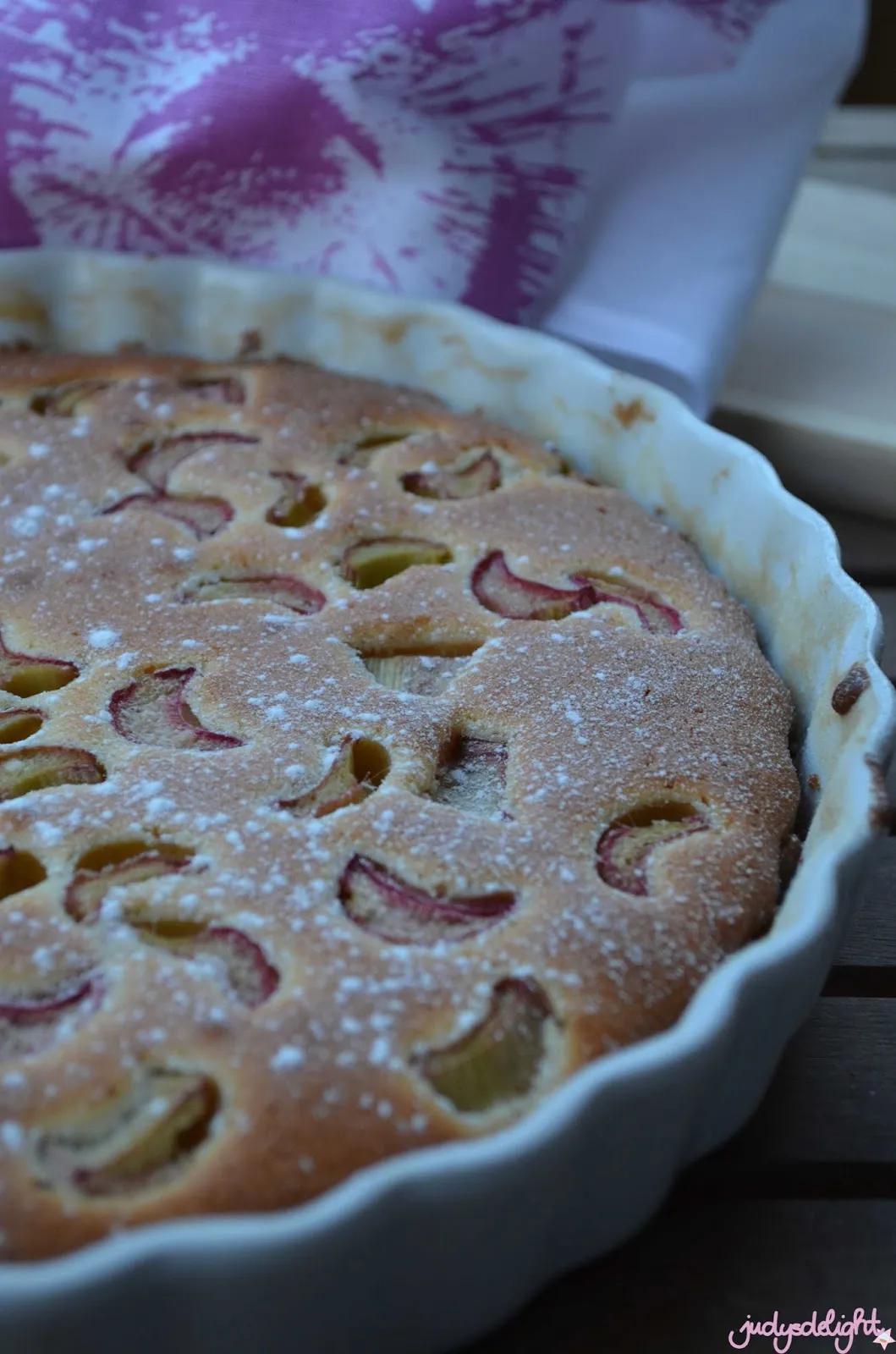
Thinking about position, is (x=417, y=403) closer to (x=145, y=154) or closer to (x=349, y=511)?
(x=349, y=511)

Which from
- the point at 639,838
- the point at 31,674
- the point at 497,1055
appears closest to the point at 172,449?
the point at 31,674

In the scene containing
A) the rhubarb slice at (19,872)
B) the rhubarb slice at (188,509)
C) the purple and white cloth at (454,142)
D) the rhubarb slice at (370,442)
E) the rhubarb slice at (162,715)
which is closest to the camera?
the rhubarb slice at (19,872)

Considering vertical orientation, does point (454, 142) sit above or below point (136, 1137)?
above

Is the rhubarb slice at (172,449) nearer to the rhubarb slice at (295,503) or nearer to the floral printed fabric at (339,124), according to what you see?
the rhubarb slice at (295,503)

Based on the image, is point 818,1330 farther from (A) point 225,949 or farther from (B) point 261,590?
(B) point 261,590

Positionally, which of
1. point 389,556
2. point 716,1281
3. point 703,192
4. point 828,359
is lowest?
point 716,1281

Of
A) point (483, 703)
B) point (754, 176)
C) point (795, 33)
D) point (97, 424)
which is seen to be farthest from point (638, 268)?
point (483, 703)

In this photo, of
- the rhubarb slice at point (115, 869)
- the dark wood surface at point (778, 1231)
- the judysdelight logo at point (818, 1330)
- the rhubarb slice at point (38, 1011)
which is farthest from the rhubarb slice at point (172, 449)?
the judysdelight logo at point (818, 1330)

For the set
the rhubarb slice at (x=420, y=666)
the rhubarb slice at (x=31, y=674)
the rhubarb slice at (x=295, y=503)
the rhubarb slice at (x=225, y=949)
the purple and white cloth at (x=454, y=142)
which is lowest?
the rhubarb slice at (x=31, y=674)
